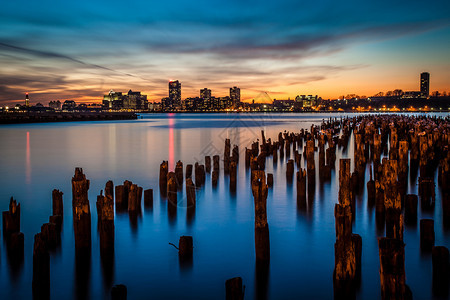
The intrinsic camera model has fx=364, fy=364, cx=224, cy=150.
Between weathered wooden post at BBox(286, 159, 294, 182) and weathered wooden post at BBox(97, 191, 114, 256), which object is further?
weathered wooden post at BBox(286, 159, 294, 182)

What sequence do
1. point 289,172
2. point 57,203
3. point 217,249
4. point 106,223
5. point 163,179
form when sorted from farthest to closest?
point 289,172 < point 163,179 < point 57,203 < point 217,249 < point 106,223

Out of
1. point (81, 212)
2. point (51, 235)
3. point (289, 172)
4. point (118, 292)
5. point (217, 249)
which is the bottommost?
point (217, 249)

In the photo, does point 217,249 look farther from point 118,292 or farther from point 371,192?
point 371,192

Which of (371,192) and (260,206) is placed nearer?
(260,206)

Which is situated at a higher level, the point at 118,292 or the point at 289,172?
the point at 289,172

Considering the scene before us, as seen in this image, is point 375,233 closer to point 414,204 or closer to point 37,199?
point 414,204

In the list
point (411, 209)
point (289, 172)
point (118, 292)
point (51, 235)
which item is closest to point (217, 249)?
point (51, 235)

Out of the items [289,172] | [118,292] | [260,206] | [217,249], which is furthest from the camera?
[289,172]

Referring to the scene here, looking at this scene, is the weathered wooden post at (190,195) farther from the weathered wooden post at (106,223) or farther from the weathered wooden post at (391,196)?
the weathered wooden post at (391,196)

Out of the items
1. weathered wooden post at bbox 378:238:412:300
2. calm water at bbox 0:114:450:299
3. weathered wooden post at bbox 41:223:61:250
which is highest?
weathered wooden post at bbox 378:238:412:300

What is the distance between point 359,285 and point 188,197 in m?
5.48

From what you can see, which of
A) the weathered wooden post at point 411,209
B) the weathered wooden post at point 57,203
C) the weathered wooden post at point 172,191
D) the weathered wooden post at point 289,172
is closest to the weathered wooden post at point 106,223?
the weathered wooden post at point 57,203

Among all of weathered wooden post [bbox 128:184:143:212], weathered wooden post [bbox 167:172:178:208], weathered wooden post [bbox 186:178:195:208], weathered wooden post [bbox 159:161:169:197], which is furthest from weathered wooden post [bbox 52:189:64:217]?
weathered wooden post [bbox 159:161:169:197]

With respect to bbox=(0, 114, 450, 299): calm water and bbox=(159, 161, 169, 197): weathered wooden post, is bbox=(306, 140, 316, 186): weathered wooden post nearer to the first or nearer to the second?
bbox=(0, 114, 450, 299): calm water
